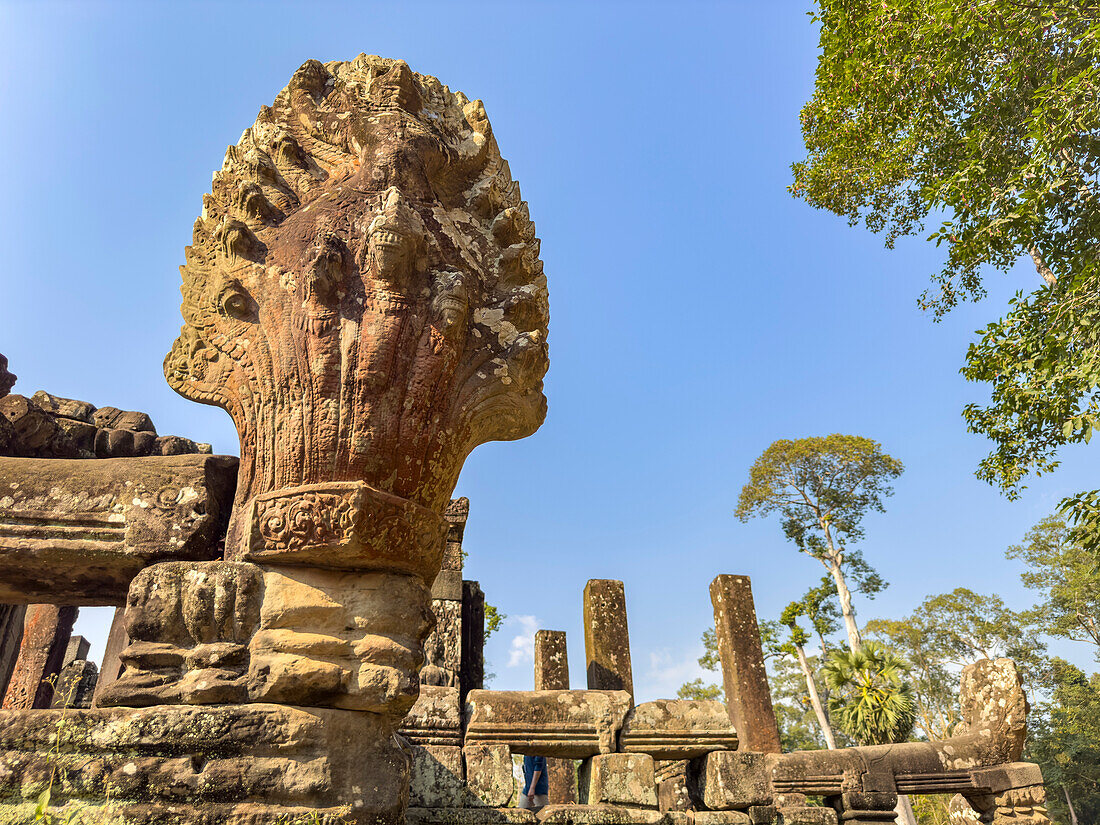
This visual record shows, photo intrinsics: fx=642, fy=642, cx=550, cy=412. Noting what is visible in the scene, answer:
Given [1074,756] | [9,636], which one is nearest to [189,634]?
[9,636]

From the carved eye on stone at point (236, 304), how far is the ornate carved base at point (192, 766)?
1.29 m

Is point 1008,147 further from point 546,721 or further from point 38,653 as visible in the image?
point 38,653

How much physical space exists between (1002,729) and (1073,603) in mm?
24337

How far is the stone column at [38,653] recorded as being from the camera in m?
7.65

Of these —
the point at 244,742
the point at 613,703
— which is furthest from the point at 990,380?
the point at 244,742

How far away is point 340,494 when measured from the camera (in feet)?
6.49

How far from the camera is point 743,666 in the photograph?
336 inches

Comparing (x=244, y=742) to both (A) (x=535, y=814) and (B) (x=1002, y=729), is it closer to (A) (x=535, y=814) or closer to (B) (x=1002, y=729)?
(A) (x=535, y=814)

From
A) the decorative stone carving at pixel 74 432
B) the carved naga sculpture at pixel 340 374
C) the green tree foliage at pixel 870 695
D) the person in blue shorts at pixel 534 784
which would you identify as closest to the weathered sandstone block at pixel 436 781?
the carved naga sculpture at pixel 340 374

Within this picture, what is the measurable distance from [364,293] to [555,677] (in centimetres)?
842

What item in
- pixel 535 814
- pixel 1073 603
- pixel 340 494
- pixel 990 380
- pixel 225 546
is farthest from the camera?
pixel 1073 603

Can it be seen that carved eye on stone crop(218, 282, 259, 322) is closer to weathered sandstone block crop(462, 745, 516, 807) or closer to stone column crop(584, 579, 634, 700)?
weathered sandstone block crop(462, 745, 516, 807)

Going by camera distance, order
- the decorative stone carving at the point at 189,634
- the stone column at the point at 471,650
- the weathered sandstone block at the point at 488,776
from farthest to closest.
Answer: the stone column at the point at 471,650
the weathered sandstone block at the point at 488,776
the decorative stone carving at the point at 189,634

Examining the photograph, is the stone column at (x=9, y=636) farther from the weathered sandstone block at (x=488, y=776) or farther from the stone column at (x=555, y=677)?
the stone column at (x=555, y=677)
